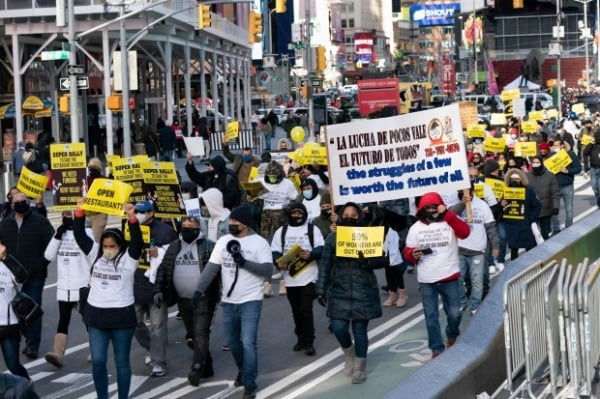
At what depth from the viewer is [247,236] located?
1099cm

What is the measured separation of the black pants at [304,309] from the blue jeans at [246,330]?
1.74 meters

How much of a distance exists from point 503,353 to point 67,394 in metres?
3.98

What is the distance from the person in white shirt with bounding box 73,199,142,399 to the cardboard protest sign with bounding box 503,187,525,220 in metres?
7.63

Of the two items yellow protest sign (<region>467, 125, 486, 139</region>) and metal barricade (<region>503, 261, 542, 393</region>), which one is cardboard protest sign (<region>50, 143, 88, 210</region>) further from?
yellow protest sign (<region>467, 125, 486, 139</region>)

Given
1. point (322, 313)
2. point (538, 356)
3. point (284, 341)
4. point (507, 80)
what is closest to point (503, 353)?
point (538, 356)

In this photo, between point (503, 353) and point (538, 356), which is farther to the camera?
point (503, 353)

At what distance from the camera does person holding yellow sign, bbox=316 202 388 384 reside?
11.1 metres

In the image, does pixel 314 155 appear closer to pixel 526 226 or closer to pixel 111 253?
pixel 526 226

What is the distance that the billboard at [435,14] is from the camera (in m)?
178

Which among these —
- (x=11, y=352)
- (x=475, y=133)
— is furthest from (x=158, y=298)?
(x=475, y=133)

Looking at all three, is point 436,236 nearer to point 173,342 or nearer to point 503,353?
point 503,353

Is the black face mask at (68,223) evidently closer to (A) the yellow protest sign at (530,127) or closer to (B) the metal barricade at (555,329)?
(B) the metal barricade at (555,329)

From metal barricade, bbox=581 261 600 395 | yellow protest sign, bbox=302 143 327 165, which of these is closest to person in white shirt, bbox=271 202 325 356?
metal barricade, bbox=581 261 600 395

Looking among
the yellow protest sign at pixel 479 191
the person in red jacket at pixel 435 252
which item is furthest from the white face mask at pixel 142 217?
the yellow protest sign at pixel 479 191
